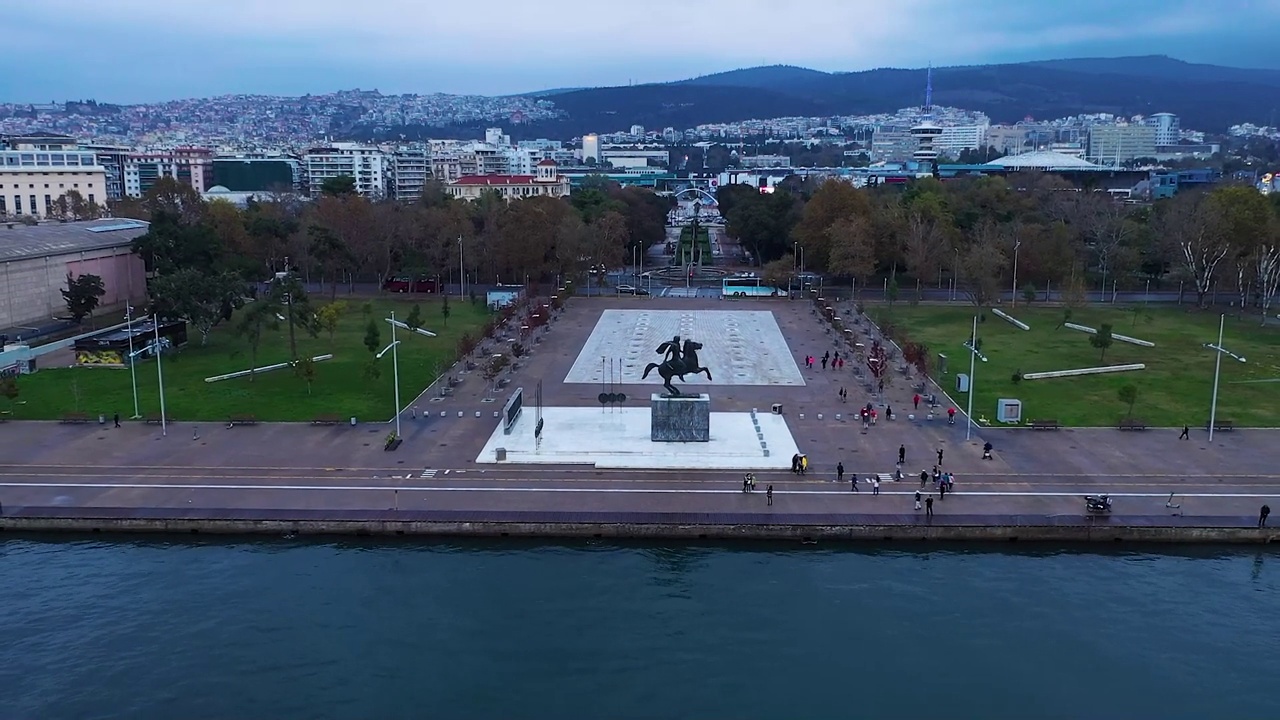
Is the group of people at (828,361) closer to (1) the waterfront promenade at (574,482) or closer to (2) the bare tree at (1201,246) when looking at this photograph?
(1) the waterfront promenade at (574,482)

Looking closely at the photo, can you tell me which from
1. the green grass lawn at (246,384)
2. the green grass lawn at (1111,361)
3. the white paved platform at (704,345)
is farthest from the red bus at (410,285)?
the green grass lawn at (1111,361)

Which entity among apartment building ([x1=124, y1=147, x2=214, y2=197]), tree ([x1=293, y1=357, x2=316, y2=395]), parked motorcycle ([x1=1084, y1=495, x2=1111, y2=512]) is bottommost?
parked motorcycle ([x1=1084, y1=495, x2=1111, y2=512])

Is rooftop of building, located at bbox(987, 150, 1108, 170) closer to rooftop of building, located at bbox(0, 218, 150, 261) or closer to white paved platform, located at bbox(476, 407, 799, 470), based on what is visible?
rooftop of building, located at bbox(0, 218, 150, 261)

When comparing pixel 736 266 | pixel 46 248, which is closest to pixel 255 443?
pixel 46 248

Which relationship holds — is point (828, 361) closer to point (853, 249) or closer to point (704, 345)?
point (704, 345)

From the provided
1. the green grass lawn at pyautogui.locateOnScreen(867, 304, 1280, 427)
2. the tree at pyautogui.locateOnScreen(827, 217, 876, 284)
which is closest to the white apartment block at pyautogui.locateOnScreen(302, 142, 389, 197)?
the tree at pyautogui.locateOnScreen(827, 217, 876, 284)

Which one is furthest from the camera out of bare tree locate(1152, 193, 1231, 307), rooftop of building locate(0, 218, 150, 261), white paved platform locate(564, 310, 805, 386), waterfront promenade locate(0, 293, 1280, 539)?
bare tree locate(1152, 193, 1231, 307)

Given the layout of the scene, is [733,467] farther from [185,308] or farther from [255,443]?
[185,308]

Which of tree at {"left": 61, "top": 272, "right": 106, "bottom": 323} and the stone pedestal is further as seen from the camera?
tree at {"left": 61, "top": 272, "right": 106, "bottom": 323}
